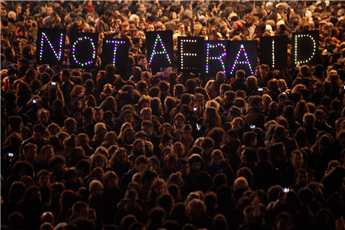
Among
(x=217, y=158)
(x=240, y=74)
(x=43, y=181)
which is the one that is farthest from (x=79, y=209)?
(x=240, y=74)

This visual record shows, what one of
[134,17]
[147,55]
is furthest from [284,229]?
[134,17]

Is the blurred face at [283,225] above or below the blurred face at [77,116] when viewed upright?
below

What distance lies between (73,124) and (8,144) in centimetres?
134

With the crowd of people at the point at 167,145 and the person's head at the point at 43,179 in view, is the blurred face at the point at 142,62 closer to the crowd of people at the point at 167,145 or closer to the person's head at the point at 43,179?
the crowd of people at the point at 167,145

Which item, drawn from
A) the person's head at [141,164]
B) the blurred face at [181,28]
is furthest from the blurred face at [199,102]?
the blurred face at [181,28]

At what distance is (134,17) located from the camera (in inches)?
780

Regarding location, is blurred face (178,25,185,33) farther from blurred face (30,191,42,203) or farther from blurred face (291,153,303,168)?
blurred face (30,191,42,203)

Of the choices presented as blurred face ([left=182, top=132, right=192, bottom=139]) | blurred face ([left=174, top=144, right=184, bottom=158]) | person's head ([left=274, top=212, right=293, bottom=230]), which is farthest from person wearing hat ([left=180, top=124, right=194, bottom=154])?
person's head ([left=274, top=212, right=293, bottom=230])

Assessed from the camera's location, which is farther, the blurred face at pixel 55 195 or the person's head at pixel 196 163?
the person's head at pixel 196 163

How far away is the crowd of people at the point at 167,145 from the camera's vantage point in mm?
9602

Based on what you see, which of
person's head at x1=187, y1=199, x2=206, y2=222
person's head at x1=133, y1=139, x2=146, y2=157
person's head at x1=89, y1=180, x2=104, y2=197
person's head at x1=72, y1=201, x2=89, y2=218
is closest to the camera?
person's head at x1=72, y1=201, x2=89, y2=218

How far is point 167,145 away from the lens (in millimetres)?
11594

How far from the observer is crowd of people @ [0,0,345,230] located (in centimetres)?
960

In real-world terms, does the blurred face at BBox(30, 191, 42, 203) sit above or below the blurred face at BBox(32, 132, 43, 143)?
below
